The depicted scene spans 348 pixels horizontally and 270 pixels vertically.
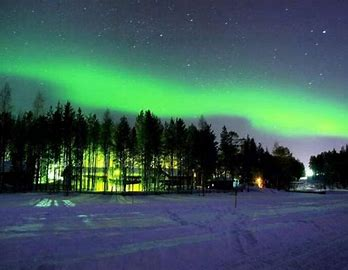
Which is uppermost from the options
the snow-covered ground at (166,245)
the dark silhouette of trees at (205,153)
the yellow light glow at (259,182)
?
the dark silhouette of trees at (205,153)

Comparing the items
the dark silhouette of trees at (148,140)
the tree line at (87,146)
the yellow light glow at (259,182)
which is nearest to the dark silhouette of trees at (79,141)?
the tree line at (87,146)

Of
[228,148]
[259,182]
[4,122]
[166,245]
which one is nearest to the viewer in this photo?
[166,245]

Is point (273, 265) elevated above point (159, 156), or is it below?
below

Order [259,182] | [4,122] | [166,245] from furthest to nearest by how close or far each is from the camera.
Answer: [259,182] → [4,122] → [166,245]

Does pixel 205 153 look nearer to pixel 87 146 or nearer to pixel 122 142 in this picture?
pixel 122 142

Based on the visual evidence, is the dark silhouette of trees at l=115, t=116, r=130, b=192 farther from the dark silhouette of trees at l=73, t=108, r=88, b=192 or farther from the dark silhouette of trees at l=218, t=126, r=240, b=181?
the dark silhouette of trees at l=218, t=126, r=240, b=181

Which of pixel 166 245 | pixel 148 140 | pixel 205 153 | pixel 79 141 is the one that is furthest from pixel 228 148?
pixel 166 245

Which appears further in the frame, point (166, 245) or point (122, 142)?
point (122, 142)

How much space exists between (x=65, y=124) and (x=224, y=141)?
118 ft

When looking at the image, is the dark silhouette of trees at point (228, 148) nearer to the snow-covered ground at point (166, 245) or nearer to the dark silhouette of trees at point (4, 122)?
the dark silhouette of trees at point (4, 122)

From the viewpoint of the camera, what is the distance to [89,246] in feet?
45.8

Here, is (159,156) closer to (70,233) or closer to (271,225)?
(271,225)

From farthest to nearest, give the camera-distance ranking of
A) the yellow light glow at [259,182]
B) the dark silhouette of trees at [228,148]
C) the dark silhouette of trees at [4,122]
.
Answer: the yellow light glow at [259,182], the dark silhouette of trees at [228,148], the dark silhouette of trees at [4,122]

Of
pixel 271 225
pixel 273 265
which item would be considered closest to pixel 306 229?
pixel 271 225
